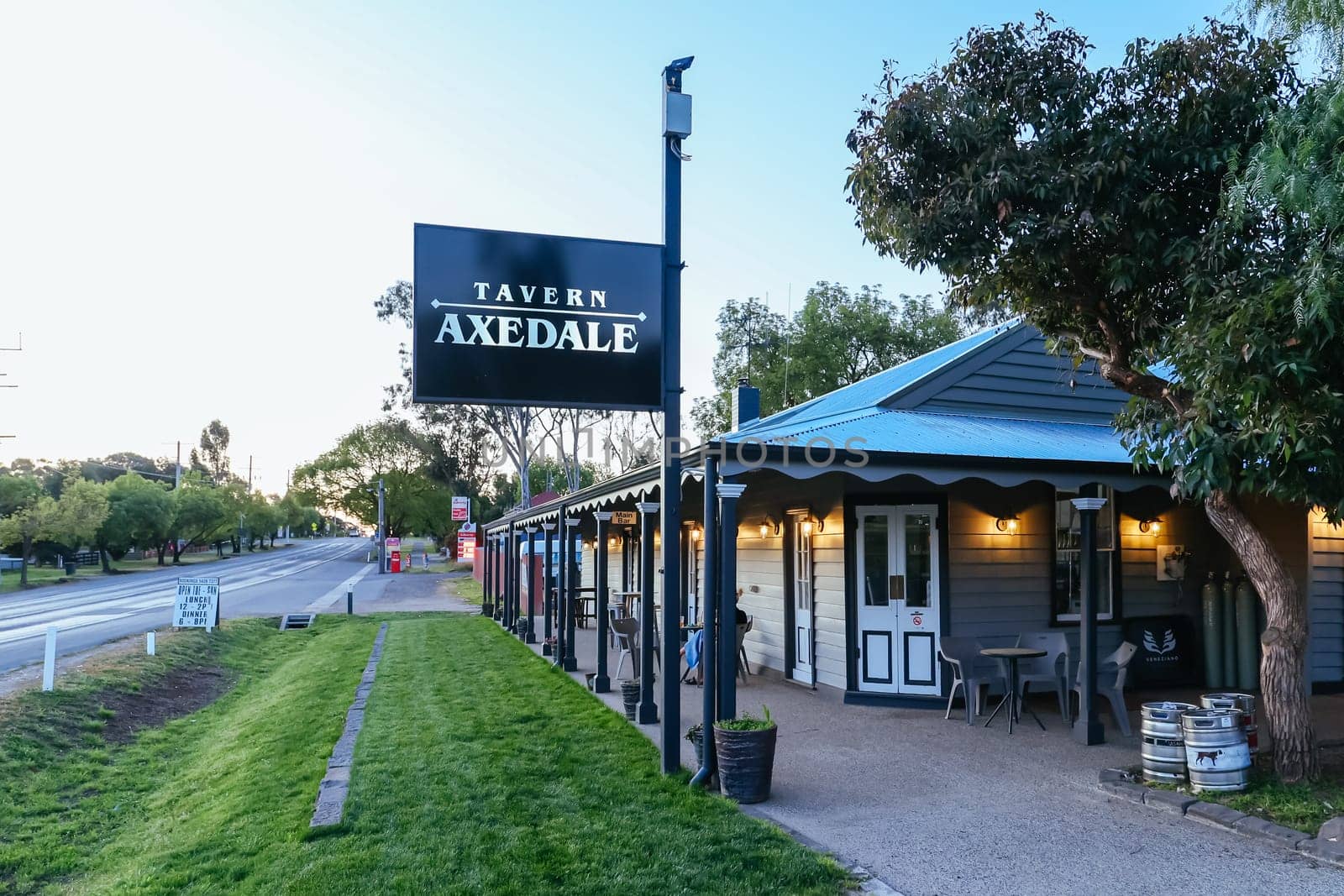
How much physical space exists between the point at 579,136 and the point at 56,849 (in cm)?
935

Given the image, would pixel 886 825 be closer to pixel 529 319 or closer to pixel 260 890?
pixel 260 890

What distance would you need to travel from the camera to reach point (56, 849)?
5.91 m

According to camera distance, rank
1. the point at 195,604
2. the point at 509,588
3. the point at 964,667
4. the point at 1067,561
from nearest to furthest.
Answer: the point at 964,667 < the point at 1067,561 < the point at 195,604 < the point at 509,588

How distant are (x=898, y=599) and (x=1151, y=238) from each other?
4.37m

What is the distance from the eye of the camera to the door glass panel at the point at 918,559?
9.30 m

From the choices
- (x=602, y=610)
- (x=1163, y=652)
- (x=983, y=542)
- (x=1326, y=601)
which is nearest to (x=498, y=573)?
(x=602, y=610)

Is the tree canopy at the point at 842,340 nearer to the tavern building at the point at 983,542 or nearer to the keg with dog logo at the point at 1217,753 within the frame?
the tavern building at the point at 983,542

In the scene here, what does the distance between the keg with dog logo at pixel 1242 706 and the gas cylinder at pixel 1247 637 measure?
3707 millimetres

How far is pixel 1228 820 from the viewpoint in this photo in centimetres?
523

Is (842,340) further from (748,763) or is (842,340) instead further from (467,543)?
(748,763)

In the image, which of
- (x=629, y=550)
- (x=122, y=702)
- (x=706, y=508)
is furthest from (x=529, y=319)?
(x=629, y=550)

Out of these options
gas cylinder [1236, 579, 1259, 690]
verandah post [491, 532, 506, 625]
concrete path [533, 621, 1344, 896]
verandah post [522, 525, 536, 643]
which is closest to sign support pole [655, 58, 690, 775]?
concrete path [533, 621, 1344, 896]

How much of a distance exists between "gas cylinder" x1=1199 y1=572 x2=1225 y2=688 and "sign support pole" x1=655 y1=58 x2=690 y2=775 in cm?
660

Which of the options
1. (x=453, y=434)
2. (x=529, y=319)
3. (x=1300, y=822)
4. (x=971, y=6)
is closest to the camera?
(x=1300, y=822)
